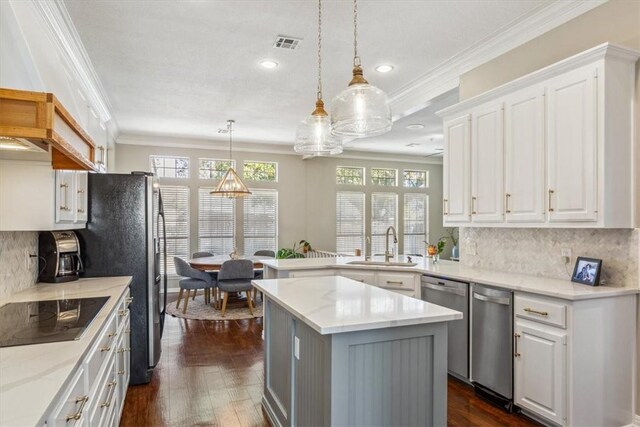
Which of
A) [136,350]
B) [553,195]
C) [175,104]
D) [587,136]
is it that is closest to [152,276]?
[136,350]

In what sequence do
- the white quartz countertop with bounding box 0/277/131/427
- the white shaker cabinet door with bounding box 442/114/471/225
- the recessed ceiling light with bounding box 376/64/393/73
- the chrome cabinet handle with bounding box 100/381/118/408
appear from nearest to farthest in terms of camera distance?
1. the white quartz countertop with bounding box 0/277/131/427
2. the chrome cabinet handle with bounding box 100/381/118/408
3. the white shaker cabinet door with bounding box 442/114/471/225
4. the recessed ceiling light with bounding box 376/64/393/73

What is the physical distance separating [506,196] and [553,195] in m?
0.43

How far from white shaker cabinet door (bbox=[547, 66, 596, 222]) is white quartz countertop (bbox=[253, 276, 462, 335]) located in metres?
1.36

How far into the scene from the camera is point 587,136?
2.62 m

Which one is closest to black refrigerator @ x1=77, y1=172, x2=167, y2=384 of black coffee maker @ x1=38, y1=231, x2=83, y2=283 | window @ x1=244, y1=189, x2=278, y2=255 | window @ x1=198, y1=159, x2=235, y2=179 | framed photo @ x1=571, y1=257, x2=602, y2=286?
black coffee maker @ x1=38, y1=231, x2=83, y2=283

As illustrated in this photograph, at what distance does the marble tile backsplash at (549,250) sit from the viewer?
2.66m

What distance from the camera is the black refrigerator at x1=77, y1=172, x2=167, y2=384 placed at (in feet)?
10.9

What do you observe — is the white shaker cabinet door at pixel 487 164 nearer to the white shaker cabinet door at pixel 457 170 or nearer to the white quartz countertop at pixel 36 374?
the white shaker cabinet door at pixel 457 170

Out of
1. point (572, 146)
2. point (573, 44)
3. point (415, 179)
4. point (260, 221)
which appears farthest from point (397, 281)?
point (415, 179)

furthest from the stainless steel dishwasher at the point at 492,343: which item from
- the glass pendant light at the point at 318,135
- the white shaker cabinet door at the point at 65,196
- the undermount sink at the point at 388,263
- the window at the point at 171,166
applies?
the window at the point at 171,166

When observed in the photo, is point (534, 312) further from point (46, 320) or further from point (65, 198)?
point (65, 198)

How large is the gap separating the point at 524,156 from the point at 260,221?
5975 millimetres

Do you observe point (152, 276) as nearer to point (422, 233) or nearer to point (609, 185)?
point (609, 185)

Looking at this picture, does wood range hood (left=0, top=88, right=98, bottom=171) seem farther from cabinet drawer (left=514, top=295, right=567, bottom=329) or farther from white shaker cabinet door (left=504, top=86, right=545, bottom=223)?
white shaker cabinet door (left=504, top=86, right=545, bottom=223)
